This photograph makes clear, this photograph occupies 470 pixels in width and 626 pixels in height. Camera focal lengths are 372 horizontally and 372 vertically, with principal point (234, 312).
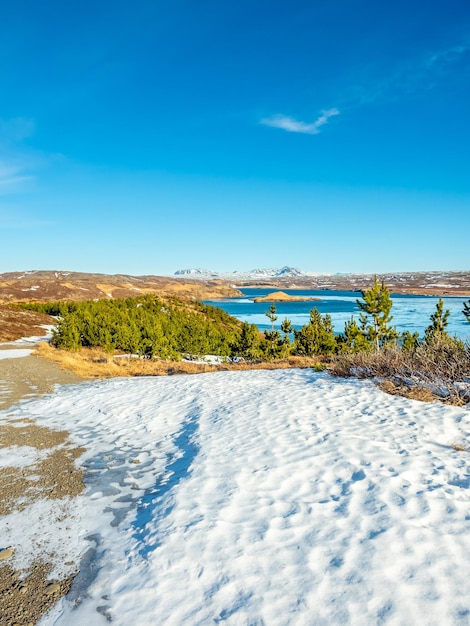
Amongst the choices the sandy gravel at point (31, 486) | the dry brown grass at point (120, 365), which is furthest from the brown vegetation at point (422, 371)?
the sandy gravel at point (31, 486)

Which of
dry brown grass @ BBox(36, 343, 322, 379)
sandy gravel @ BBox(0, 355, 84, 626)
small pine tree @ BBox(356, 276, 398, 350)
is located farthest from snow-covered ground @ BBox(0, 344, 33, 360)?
small pine tree @ BBox(356, 276, 398, 350)

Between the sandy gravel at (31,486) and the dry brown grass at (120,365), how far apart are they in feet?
12.3

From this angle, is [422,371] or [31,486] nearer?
[31,486]

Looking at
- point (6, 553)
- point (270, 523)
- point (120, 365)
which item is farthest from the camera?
point (120, 365)

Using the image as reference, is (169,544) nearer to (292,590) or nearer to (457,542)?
(292,590)

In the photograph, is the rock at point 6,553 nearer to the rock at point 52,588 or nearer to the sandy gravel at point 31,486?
the sandy gravel at point 31,486

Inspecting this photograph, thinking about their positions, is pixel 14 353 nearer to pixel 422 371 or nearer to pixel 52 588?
pixel 52 588

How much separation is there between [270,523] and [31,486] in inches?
144

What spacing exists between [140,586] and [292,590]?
1345 mm

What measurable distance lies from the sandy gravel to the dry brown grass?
148 inches

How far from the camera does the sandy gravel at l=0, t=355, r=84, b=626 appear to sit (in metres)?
3.22

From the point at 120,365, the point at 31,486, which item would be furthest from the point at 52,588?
the point at 120,365

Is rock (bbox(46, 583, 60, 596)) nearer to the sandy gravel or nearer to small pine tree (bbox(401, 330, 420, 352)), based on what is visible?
the sandy gravel

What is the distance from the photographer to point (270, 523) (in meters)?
4.07
